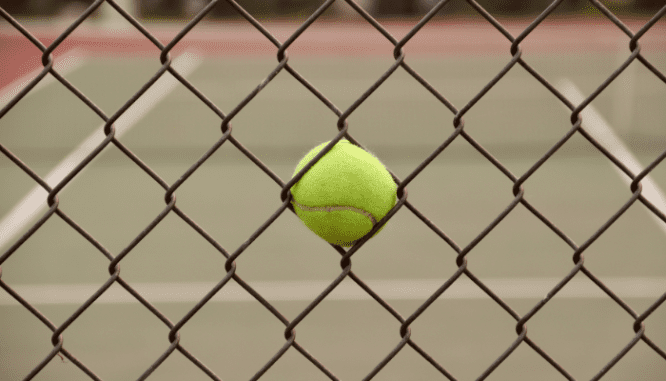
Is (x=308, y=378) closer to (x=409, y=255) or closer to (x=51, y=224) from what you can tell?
(x=409, y=255)

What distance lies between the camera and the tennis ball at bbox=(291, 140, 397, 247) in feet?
3.46

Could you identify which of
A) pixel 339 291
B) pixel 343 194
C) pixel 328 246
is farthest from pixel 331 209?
Result: pixel 328 246

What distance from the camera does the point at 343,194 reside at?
1058 mm

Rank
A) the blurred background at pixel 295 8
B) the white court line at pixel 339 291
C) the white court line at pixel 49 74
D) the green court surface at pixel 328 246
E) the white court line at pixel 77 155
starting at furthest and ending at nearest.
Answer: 1. the blurred background at pixel 295 8
2. the white court line at pixel 49 74
3. the white court line at pixel 77 155
4. the white court line at pixel 339 291
5. the green court surface at pixel 328 246

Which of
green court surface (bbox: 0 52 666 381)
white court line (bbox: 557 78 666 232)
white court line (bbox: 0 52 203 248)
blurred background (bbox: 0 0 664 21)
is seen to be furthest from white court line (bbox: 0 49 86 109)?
white court line (bbox: 557 78 666 232)

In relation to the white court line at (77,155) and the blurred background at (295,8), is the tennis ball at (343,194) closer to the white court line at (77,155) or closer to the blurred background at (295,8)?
the white court line at (77,155)

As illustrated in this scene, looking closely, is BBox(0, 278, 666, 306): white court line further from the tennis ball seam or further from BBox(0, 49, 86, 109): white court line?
BBox(0, 49, 86, 109): white court line

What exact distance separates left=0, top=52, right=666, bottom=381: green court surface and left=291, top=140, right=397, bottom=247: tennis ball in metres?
1.61

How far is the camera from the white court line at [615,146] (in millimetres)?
4512

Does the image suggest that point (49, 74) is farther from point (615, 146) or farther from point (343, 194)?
point (343, 194)

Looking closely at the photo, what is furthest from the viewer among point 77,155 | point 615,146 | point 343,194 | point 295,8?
point 295,8

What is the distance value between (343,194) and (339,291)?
230cm

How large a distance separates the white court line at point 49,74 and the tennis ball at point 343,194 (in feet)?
21.9

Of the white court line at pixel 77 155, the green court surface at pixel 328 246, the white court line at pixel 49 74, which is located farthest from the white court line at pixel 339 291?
the white court line at pixel 49 74
